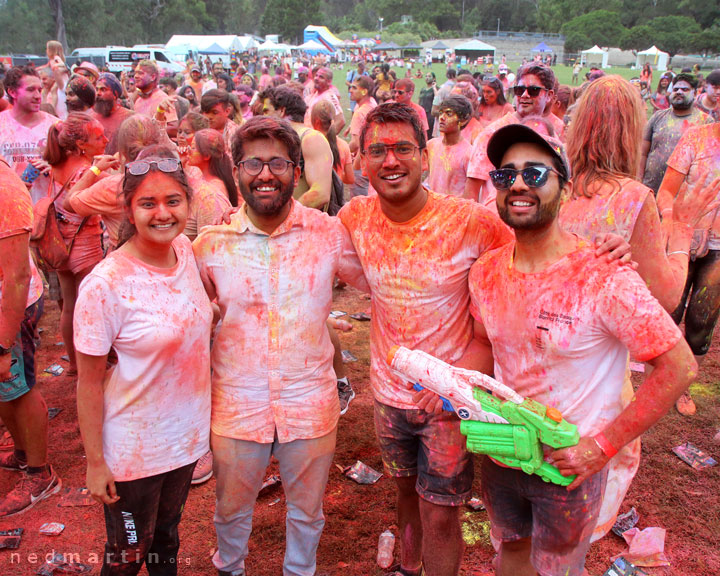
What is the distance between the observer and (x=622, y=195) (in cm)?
282

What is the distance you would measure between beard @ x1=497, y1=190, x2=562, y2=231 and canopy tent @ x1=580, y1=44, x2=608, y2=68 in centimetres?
6233

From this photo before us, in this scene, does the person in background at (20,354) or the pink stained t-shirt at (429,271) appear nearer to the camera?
the pink stained t-shirt at (429,271)

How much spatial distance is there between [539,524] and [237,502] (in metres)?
1.41

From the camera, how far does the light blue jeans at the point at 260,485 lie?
8.90 feet

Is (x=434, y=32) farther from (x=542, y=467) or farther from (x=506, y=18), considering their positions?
(x=542, y=467)

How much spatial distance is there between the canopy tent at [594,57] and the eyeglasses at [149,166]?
205ft

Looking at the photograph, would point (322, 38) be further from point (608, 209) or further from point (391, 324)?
point (391, 324)

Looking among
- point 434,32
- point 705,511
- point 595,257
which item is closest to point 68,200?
point 595,257

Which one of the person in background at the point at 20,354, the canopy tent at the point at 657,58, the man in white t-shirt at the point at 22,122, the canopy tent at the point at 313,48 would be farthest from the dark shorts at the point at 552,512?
the canopy tent at the point at 657,58

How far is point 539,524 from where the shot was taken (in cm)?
236

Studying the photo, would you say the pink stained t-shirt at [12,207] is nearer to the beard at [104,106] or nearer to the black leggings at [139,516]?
the black leggings at [139,516]

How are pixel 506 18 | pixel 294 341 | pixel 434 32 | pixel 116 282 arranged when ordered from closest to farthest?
1. pixel 116 282
2. pixel 294 341
3. pixel 434 32
4. pixel 506 18

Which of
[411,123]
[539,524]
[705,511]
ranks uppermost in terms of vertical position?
[411,123]

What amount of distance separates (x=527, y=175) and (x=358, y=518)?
2635 mm
